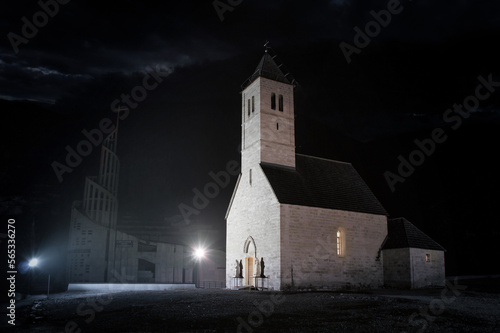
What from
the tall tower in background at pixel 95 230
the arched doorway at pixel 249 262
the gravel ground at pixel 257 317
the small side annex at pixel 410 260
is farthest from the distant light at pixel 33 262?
the small side annex at pixel 410 260

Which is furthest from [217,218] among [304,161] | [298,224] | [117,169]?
[298,224]

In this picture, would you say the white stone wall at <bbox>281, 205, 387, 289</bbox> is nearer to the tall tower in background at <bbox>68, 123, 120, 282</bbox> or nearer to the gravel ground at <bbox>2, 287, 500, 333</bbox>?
the gravel ground at <bbox>2, 287, 500, 333</bbox>

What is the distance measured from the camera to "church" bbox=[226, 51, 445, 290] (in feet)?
74.9

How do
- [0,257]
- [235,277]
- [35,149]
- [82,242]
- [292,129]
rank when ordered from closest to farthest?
[0,257] < [35,149] < [235,277] < [292,129] < [82,242]

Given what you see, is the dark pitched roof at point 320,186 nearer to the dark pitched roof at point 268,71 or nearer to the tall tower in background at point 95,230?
the dark pitched roof at point 268,71

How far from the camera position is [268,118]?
26656 millimetres

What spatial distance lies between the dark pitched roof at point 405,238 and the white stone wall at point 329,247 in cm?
56

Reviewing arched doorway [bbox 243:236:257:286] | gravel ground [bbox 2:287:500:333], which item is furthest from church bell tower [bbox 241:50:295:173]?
gravel ground [bbox 2:287:500:333]

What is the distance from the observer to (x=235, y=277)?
84.5ft

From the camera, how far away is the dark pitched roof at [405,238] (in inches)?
1006

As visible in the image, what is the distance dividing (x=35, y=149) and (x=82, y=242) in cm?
1037

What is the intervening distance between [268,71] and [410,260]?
16.5 m

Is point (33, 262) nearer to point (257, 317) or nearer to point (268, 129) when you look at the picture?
point (257, 317)

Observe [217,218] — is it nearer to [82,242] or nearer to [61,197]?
[82,242]
